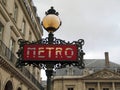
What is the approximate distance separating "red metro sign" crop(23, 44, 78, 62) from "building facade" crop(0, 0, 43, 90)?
1345cm

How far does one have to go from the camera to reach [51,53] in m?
5.84

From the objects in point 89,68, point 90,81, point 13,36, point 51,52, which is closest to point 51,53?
point 51,52

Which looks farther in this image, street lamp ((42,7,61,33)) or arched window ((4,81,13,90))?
arched window ((4,81,13,90))

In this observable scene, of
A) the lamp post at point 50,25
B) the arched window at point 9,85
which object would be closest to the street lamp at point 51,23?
the lamp post at point 50,25

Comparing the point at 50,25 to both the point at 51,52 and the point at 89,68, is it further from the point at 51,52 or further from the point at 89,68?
the point at 89,68

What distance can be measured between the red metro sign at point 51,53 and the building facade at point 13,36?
530 inches

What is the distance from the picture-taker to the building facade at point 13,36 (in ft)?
68.7

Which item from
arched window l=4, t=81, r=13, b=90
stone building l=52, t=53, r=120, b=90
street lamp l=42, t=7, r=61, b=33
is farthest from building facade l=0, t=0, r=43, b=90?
stone building l=52, t=53, r=120, b=90

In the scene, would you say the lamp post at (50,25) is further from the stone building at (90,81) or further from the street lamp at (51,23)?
the stone building at (90,81)

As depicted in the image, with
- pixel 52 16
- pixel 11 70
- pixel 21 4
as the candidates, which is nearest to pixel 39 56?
pixel 52 16

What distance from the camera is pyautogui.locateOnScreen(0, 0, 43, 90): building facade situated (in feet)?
68.7

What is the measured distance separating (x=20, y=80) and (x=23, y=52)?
66.0 ft

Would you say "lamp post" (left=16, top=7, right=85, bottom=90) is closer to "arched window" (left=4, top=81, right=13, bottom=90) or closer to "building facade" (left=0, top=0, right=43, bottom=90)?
"building facade" (left=0, top=0, right=43, bottom=90)

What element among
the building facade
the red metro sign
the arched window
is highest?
the building facade
